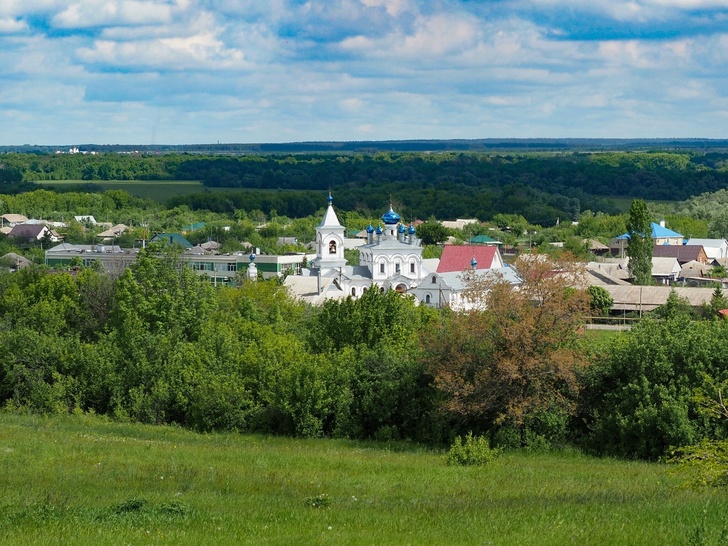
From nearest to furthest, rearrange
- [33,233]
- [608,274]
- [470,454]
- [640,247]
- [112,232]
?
[470,454]
[640,247]
[608,274]
[33,233]
[112,232]

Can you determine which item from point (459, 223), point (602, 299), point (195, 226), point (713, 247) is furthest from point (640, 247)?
point (195, 226)

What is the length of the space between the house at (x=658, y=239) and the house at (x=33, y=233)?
4732cm

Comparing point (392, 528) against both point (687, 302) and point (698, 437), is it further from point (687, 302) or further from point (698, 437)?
point (687, 302)

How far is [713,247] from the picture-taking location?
87188 mm

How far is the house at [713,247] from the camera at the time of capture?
280ft

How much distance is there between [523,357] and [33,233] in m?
84.7

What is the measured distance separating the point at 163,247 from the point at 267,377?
11.4 metres

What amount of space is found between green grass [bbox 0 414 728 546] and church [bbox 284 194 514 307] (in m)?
31.1

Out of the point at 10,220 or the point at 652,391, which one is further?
the point at 10,220

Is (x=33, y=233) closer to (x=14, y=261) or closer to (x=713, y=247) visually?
(x=14, y=261)

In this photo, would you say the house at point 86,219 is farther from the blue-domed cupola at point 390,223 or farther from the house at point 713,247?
the blue-domed cupola at point 390,223

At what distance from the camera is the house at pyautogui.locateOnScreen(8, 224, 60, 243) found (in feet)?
325

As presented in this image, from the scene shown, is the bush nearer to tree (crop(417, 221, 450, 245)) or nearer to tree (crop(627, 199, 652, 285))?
tree (crop(627, 199, 652, 285))

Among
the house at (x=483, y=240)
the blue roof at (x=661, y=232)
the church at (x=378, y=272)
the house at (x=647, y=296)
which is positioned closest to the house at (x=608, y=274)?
the house at (x=647, y=296)
